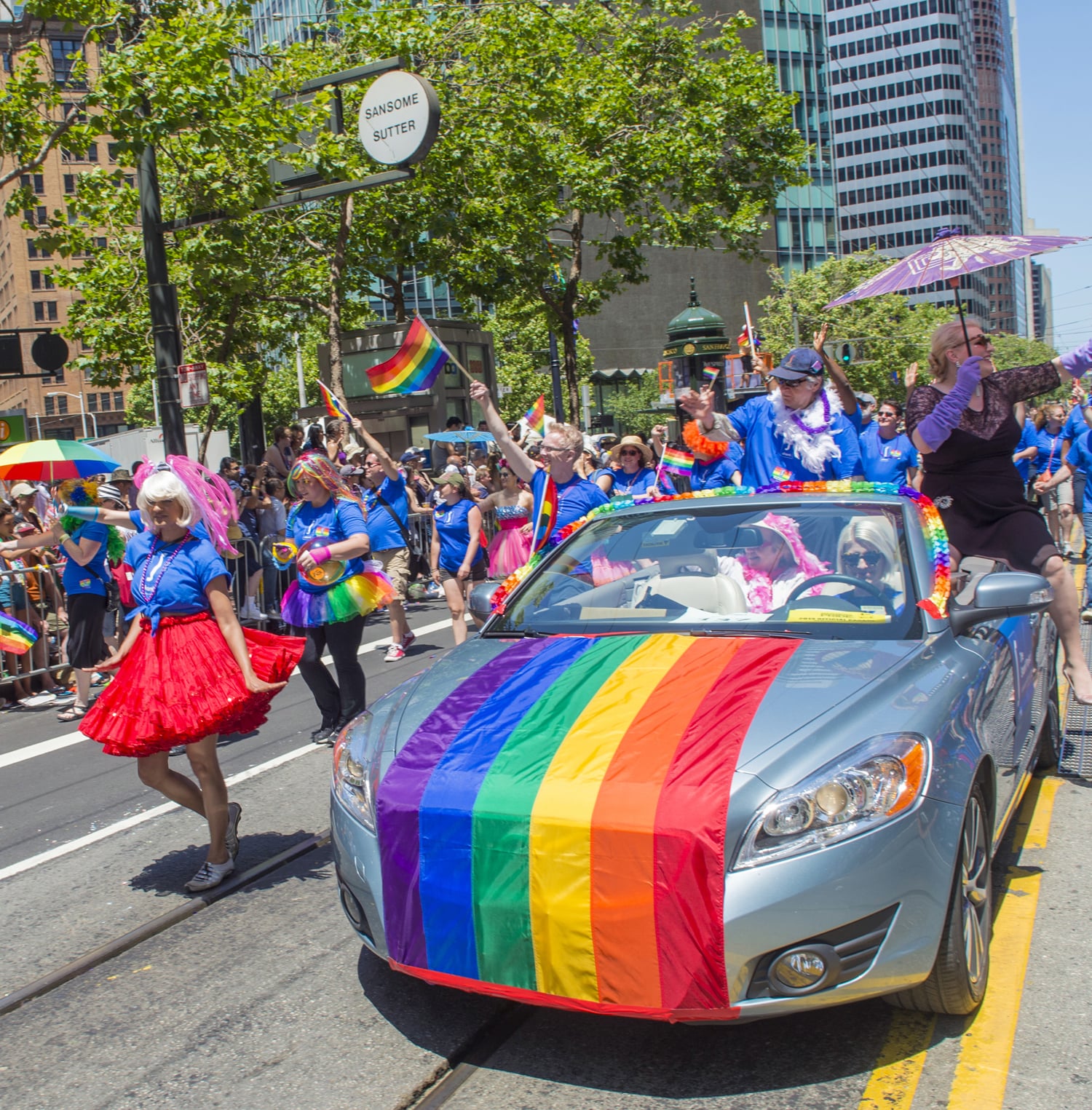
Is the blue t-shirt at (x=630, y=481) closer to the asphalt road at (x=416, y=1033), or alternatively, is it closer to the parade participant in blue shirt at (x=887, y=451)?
the parade participant in blue shirt at (x=887, y=451)

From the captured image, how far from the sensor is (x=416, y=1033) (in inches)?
134

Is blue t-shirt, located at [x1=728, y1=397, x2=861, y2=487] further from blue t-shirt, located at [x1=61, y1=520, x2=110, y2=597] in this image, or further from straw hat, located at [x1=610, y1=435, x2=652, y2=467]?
blue t-shirt, located at [x1=61, y1=520, x2=110, y2=597]

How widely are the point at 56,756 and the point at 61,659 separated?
10.2 ft

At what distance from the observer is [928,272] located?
591 cm

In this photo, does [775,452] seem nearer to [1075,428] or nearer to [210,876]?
[210,876]

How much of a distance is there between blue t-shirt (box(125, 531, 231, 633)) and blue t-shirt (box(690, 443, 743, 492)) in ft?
11.7

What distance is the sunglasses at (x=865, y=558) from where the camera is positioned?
4.12 metres

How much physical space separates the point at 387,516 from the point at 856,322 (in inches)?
2203

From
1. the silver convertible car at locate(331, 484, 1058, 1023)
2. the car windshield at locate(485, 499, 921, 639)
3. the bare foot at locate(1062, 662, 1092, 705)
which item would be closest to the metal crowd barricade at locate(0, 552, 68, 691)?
the car windshield at locate(485, 499, 921, 639)

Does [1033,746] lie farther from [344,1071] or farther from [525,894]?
[344,1071]

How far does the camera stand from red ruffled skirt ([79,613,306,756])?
15.0 ft

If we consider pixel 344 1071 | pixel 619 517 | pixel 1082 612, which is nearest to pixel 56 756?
pixel 619 517

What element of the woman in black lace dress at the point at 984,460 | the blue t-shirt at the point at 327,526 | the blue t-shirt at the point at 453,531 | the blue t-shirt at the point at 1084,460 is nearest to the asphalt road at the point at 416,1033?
the woman in black lace dress at the point at 984,460

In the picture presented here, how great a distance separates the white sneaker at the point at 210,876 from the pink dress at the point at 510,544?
4061 mm
